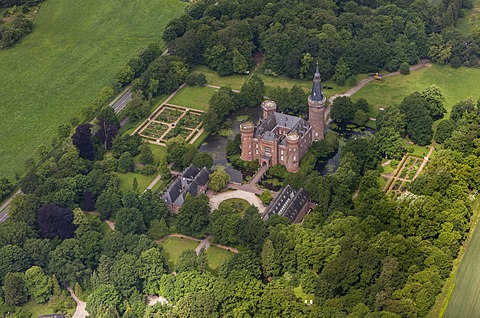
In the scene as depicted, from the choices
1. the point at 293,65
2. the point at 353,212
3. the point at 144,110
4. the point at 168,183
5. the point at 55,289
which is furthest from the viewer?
the point at 293,65

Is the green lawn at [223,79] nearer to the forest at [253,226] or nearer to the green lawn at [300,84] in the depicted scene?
the green lawn at [300,84]

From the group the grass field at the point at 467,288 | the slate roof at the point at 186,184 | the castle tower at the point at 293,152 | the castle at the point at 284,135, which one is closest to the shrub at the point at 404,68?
the castle at the point at 284,135

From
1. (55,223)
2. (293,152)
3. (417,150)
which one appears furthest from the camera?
(417,150)

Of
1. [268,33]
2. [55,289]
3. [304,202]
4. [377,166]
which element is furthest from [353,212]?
[268,33]

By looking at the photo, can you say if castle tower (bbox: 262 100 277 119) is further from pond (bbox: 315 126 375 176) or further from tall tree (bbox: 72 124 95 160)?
tall tree (bbox: 72 124 95 160)

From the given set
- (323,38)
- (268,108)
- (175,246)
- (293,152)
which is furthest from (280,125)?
(323,38)

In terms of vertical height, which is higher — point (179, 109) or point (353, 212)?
point (353, 212)

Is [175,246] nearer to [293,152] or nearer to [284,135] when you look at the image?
[293,152]

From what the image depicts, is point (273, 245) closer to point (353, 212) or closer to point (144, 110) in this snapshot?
point (353, 212)
